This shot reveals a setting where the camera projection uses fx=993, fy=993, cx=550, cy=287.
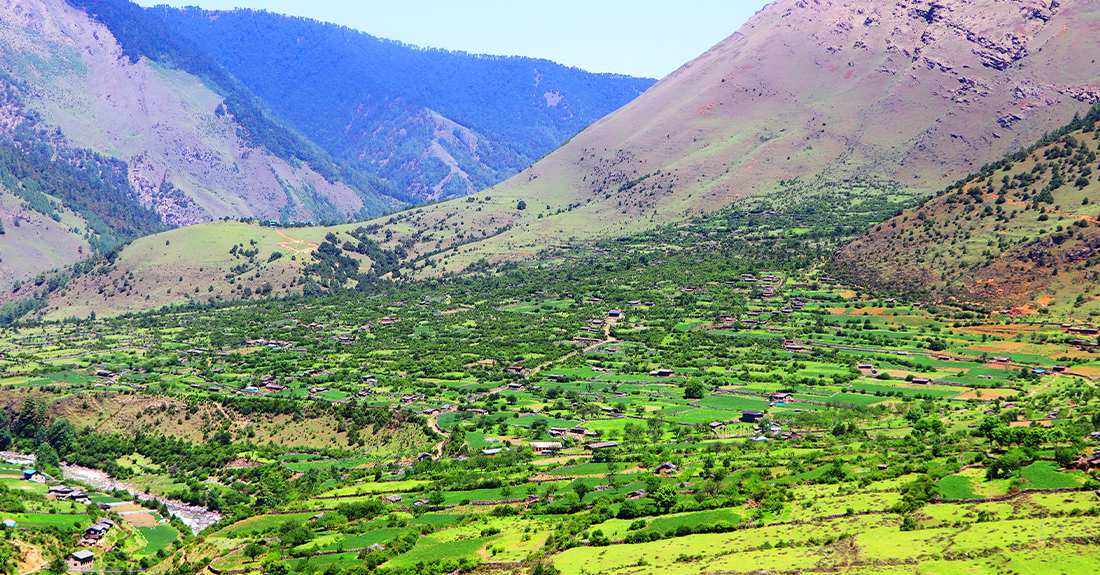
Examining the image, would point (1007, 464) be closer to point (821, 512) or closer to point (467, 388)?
point (821, 512)

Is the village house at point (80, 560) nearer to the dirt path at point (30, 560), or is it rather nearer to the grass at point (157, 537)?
the dirt path at point (30, 560)

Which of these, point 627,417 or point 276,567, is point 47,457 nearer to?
point 276,567

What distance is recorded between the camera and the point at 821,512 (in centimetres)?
5934

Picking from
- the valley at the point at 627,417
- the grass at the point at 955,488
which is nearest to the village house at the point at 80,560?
the valley at the point at 627,417

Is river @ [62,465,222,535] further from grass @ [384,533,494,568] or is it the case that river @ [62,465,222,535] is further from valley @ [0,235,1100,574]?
grass @ [384,533,494,568]

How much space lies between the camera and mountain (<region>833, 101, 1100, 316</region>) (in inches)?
5330

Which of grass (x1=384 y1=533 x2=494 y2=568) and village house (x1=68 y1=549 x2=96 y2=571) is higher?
grass (x1=384 y1=533 x2=494 y2=568)

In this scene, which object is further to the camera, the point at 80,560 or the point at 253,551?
the point at 80,560

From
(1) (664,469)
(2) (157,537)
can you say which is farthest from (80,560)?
(1) (664,469)

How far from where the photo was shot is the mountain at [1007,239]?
135375mm

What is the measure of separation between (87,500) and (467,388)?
42.2m

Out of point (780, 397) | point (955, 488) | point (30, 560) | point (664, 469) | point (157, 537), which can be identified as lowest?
point (157, 537)

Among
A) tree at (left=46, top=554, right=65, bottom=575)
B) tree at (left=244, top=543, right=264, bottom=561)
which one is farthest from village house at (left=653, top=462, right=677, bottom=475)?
tree at (left=46, top=554, right=65, bottom=575)

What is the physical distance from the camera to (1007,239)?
14850 centimetres
